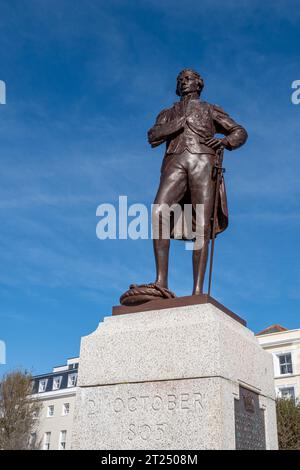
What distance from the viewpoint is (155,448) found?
16.2 ft

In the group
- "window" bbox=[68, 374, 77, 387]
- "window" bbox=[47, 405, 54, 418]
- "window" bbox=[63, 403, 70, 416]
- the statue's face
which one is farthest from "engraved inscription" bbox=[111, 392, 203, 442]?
"window" bbox=[47, 405, 54, 418]

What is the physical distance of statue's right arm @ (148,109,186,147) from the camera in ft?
22.6

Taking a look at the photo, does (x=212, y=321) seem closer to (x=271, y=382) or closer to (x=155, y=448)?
(x=155, y=448)

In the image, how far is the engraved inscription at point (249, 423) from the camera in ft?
16.9

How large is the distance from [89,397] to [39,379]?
189 feet

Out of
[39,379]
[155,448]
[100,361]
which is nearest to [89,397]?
[100,361]

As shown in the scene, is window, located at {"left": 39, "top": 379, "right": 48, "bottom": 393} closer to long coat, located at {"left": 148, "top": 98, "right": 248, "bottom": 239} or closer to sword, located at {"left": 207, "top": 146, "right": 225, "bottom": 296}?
long coat, located at {"left": 148, "top": 98, "right": 248, "bottom": 239}

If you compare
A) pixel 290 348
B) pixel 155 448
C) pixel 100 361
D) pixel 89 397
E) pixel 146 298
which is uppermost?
pixel 290 348

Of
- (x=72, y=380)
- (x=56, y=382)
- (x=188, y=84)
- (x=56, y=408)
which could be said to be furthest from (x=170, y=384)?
(x=56, y=382)

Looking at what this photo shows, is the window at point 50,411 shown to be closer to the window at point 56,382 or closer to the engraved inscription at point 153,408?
the window at point 56,382

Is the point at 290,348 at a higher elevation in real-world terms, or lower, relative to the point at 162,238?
higher

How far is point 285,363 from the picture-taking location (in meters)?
42.2

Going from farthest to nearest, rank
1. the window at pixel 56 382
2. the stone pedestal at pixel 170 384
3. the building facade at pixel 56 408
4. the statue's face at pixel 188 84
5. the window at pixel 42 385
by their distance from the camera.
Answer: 1. the window at pixel 42 385
2. the window at pixel 56 382
3. the building facade at pixel 56 408
4. the statue's face at pixel 188 84
5. the stone pedestal at pixel 170 384

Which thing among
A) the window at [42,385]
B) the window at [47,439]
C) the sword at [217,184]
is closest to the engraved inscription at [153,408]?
the sword at [217,184]
